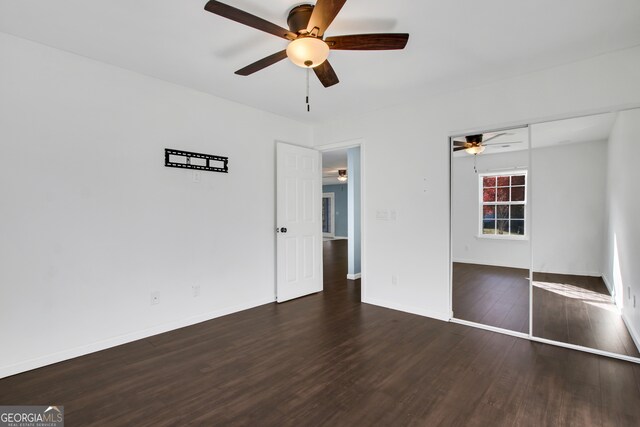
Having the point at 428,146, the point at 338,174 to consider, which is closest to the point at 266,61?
the point at 428,146

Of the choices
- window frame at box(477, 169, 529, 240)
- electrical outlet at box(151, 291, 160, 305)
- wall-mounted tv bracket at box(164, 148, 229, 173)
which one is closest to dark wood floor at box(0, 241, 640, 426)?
electrical outlet at box(151, 291, 160, 305)

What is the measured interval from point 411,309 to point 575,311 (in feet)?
5.16

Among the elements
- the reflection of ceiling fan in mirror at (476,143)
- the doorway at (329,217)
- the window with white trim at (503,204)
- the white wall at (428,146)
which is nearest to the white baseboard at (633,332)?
the window with white trim at (503,204)

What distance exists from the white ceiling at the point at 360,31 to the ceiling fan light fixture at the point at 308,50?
240mm

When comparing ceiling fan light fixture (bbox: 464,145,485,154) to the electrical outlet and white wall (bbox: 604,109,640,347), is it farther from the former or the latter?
the electrical outlet

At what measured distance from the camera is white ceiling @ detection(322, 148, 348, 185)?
6602 millimetres

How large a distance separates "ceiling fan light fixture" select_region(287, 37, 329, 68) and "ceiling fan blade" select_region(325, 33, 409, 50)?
7 cm

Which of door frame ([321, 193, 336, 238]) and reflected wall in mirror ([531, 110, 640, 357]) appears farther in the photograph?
door frame ([321, 193, 336, 238])

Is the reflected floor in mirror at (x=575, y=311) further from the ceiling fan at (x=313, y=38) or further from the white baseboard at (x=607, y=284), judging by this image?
the ceiling fan at (x=313, y=38)

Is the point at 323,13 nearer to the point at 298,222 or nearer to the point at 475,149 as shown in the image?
the point at 475,149

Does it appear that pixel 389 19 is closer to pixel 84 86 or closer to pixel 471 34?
pixel 471 34

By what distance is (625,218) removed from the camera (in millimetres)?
2627

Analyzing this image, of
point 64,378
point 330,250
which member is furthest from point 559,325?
point 330,250

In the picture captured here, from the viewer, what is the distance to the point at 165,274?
10.2 ft
